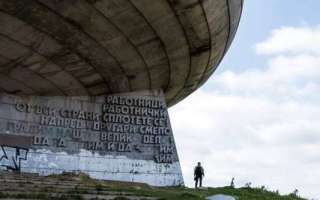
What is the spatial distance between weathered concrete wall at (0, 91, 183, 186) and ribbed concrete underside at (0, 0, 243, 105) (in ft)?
1.72

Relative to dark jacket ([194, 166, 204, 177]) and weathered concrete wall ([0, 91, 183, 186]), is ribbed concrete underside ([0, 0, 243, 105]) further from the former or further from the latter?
dark jacket ([194, 166, 204, 177])

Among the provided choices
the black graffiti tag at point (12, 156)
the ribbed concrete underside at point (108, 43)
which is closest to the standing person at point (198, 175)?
the ribbed concrete underside at point (108, 43)

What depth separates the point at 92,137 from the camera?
1870 cm

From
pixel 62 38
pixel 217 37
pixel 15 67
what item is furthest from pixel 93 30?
pixel 217 37

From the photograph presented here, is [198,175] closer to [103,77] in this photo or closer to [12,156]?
[103,77]

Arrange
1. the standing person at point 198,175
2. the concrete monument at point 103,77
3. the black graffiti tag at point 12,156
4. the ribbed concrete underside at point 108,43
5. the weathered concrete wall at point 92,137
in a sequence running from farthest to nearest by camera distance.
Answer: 1. the standing person at point 198,175
2. the weathered concrete wall at point 92,137
3. the black graffiti tag at point 12,156
4. the concrete monument at point 103,77
5. the ribbed concrete underside at point 108,43

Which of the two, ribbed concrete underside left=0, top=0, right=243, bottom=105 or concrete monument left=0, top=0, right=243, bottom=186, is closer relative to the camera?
ribbed concrete underside left=0, top=0, right=243, bottom=105

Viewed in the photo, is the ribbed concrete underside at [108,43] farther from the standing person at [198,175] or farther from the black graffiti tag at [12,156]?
the standing person at [198,175]

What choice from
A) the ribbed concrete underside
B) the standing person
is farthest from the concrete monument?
the standing person

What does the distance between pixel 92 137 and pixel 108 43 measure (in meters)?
4.54

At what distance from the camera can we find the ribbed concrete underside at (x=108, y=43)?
44.4ft

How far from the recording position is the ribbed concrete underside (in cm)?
1352

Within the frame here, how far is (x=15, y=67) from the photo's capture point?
16.3 metres

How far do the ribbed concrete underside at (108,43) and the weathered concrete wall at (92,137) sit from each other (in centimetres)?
52
